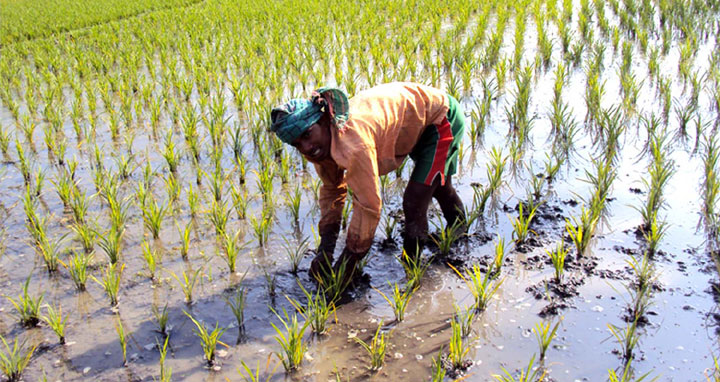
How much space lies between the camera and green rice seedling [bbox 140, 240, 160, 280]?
2.63 metres

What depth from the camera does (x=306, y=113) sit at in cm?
212

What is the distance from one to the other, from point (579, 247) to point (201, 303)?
1710mm

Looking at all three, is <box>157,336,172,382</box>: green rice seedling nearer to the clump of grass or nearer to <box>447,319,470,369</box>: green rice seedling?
<box>447,319,470,369</box>: green rice seedling

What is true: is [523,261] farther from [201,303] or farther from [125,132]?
[125,132]

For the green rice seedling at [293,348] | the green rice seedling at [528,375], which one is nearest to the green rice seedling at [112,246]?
the green rice seedling at [293,348]

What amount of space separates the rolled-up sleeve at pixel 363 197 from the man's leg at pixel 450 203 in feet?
2.16

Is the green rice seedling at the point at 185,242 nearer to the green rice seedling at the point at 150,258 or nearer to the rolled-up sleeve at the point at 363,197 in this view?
the green rice seedling at the point at 150,258

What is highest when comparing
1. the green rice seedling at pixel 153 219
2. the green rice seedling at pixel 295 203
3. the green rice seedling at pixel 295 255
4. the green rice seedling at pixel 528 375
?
the green rice seedling at pixel 153 219

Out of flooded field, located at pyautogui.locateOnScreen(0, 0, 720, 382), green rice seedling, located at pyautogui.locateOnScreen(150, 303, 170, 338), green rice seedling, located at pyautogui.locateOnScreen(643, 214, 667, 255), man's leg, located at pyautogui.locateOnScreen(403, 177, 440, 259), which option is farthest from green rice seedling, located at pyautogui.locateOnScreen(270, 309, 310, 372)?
green rice seedling, located at pyautogui.locateOnScreen(643, 214, 667, 255)

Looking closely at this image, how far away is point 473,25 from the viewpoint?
313 inches

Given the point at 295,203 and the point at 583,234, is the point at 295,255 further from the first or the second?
the point at 583,234

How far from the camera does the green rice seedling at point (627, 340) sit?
205 centimetres

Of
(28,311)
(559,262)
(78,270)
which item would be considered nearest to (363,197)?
(559,262)

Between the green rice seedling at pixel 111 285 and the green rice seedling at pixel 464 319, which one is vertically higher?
the green rice seedling at pixel 111 285
